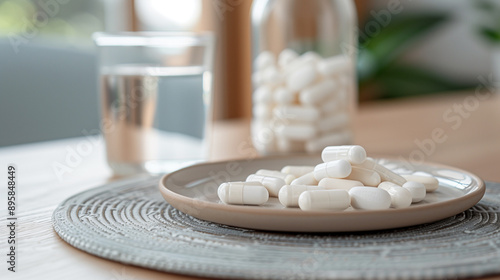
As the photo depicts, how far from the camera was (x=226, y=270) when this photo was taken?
42 cm

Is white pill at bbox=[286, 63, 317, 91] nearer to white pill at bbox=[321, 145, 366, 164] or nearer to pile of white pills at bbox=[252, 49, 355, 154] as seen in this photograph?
pile of white pills at bbox=[252, 49, 355, 154]

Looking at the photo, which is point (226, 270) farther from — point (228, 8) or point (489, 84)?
point (489, 84)

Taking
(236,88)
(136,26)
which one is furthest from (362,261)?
(236,88)

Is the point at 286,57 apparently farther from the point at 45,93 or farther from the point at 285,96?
the point at 45,93

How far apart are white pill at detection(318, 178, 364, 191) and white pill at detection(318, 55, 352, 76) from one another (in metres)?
0.43

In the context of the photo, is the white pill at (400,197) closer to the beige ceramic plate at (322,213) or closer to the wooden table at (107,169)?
the beige ceramic plate at (322,213)

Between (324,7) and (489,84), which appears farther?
(489,84)

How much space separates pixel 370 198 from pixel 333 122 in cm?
47

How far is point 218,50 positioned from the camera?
2.97m

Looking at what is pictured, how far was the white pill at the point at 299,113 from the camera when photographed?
96 cm

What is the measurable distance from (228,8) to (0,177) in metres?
2.27

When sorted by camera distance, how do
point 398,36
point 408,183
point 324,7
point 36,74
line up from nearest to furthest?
point 408,183
point 324,7
point 36,74
point 398,36

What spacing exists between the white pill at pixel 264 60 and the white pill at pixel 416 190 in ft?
1.70

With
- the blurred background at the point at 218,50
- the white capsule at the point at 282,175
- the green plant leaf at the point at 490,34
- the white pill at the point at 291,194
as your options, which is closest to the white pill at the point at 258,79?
the blurred background at the point at 218,50
